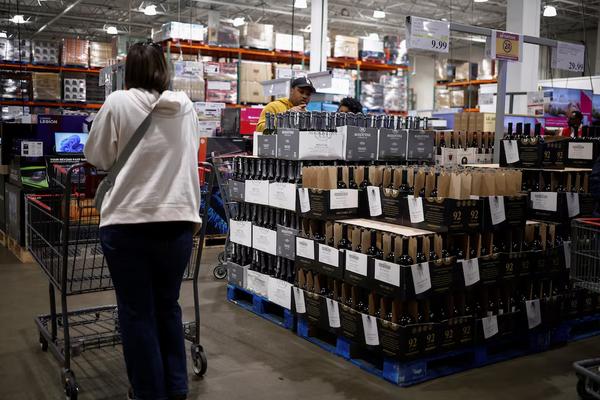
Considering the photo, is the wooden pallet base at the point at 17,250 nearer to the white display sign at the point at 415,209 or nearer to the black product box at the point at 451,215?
Answer: the white display sign at the point at 415,209

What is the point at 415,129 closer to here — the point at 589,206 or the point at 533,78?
the point at 589,206

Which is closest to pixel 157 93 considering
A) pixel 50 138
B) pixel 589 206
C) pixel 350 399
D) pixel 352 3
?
pixel 350 399

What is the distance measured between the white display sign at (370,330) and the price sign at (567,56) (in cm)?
426

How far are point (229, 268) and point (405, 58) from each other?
8750 mm

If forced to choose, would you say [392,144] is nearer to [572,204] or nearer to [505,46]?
[572,204]

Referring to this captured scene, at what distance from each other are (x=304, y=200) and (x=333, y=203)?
0.27m

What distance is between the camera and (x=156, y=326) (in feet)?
9.79

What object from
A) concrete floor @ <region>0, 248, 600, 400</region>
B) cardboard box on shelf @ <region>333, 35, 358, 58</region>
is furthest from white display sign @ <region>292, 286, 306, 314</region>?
cardboard box on shelf @ <region>333, 35, 358, 58</region>

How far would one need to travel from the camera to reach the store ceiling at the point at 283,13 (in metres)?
20.3

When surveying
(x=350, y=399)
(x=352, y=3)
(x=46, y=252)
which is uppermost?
(x=352, y=3)

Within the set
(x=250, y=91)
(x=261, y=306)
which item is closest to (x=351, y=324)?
(x=261, y=306)

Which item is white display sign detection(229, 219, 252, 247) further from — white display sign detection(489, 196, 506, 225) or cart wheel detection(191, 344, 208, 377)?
white display sign detection(489, 196, 506, 225)

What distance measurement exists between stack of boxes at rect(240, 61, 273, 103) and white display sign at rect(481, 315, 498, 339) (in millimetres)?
7864

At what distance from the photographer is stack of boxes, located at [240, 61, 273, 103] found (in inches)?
444
